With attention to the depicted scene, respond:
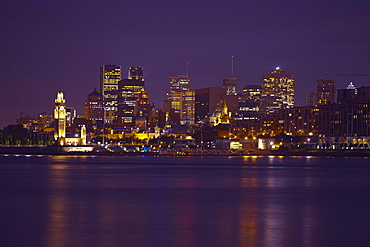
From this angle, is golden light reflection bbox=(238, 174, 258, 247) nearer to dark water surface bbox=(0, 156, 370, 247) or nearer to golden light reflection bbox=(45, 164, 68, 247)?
dark water surface bbox=(0, 156, 370, 247)

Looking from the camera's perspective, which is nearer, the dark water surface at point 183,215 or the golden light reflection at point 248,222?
the golden light reflection at point 248,222

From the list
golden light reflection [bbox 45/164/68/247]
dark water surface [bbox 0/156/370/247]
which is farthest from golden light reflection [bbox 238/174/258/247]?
golden light reflection [bbox 45/164/68/247]

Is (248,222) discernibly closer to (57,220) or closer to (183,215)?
(183,215)

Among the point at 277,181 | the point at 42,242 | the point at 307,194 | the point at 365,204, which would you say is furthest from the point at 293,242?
the point at 277,181

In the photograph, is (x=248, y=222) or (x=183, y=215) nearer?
(x=248, y=222)

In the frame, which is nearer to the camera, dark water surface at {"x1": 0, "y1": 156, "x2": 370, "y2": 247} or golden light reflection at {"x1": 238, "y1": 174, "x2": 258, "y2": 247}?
golden light reflection at {"x1": 238, "y1": 174, "x2": 258, "y2": 247}

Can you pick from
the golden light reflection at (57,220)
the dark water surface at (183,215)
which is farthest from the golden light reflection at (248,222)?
the golden light reflection at (57,220)

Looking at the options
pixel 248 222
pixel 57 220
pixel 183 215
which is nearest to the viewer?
pixel 248 222

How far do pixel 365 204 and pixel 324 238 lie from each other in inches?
595

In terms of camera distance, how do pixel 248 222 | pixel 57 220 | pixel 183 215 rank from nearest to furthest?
pixel 248 222
pixel 57 220
pixel 183 215

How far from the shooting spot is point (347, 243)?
27328 millimetres

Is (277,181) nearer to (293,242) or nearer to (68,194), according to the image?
(68,194)

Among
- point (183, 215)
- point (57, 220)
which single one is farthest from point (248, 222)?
point (57, 220)

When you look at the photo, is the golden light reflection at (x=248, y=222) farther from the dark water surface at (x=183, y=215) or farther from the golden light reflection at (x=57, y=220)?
the golden light reflection at (x=57, y=220)
